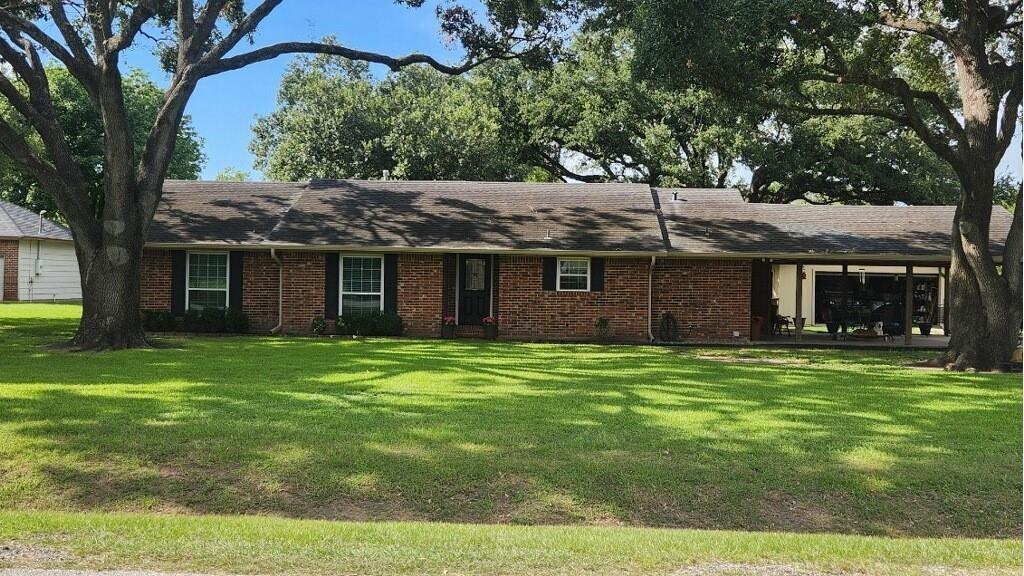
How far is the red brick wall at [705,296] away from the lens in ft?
64.5

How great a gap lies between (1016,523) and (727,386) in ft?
16.9

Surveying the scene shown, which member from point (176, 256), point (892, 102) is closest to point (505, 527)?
point (176, 256)

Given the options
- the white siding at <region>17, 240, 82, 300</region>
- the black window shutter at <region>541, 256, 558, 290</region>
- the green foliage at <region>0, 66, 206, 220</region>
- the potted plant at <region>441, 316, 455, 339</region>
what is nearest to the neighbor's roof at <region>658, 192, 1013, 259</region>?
the black window shutter at <region>541, 256, 558, 290</region>

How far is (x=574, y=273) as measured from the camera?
19781 mm

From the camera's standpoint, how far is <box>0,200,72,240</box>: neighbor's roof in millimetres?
31875

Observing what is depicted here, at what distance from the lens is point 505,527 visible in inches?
232

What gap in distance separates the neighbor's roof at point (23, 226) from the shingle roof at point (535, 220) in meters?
12.4

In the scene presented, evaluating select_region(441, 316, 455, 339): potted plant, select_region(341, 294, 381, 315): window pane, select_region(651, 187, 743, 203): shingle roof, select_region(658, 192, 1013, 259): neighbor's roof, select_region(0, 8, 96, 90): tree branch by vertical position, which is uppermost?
select_region(0, 8, 96, 90): tree branch

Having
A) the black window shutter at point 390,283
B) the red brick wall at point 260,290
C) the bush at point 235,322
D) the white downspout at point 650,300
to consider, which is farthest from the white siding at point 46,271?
the white downspout at point 650,300

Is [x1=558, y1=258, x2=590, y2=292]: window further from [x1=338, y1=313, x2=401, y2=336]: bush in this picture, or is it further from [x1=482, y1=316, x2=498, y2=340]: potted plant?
[x1=338, y1=313, x2=401, y2=336]: bush

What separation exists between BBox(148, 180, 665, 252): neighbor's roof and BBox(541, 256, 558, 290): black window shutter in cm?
49


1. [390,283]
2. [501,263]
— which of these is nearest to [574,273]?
[501,263]

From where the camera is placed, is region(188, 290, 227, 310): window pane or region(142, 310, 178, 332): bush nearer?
region(142, 310, 178, 332): bush

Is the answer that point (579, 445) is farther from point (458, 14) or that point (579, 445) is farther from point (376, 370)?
point (458, 14)
